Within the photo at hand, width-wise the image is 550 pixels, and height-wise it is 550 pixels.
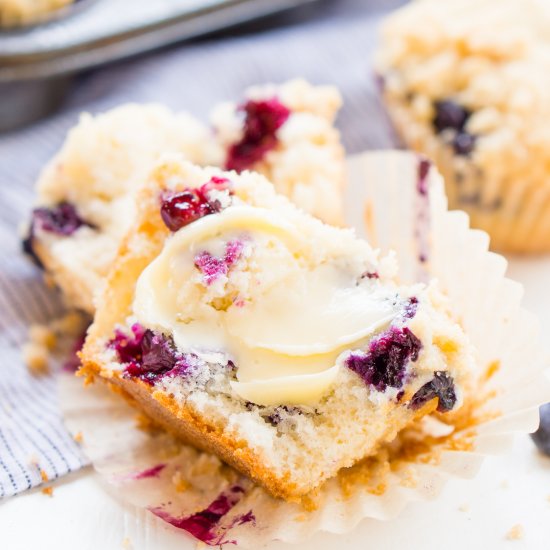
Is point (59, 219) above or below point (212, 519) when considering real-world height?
above

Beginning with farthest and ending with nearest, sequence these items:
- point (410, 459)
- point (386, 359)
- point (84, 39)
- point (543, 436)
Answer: point (84, 39)
point (543, 436)
point (410, 459)
point (386, 359)

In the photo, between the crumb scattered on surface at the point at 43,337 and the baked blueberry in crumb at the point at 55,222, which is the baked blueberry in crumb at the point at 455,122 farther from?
the crumb scattered on surface at the point at 43,337

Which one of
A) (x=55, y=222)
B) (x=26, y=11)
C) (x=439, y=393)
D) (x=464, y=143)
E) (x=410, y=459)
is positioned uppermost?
(x=26, y=11)

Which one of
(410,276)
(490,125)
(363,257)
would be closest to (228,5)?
(490,125)

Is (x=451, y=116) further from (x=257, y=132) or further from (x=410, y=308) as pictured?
(x=410, y=308)

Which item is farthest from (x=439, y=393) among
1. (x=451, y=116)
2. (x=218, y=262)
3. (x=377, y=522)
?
(x=451, y=116)
